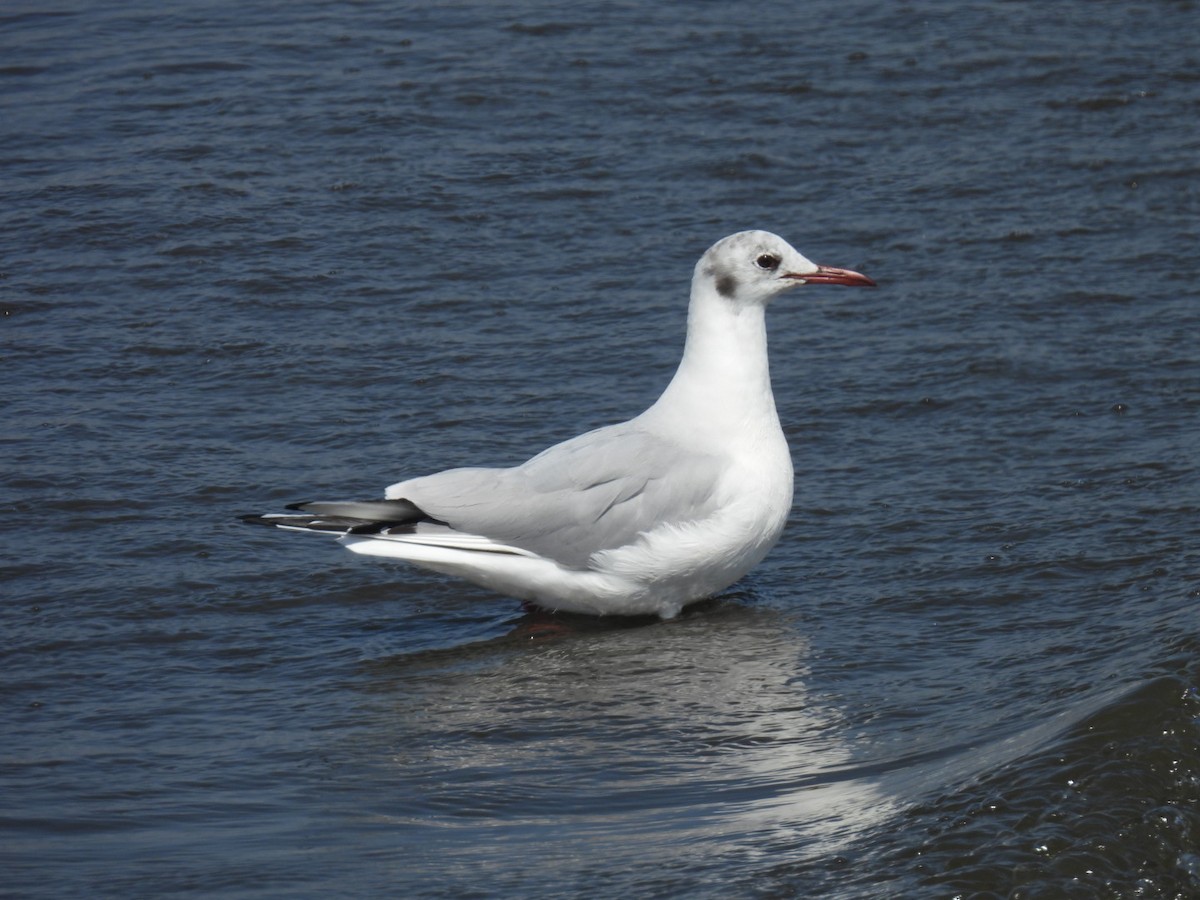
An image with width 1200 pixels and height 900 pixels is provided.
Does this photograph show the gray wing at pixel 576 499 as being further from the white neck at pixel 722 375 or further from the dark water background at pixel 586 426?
the dark water background at pixel 586 426

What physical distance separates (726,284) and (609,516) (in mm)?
992

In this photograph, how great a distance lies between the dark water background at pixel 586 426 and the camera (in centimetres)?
462

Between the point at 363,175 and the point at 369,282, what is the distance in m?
1.39

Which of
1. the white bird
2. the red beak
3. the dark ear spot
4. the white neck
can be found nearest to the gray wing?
the white bird

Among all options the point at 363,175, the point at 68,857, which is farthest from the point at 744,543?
the point at 363,175

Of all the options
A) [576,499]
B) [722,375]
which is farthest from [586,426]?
[576,499]

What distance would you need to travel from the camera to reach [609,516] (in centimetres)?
626

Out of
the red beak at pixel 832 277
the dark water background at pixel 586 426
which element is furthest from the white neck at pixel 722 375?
the dark water background at pixel 586 426

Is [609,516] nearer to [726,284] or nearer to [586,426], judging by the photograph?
[726,284]

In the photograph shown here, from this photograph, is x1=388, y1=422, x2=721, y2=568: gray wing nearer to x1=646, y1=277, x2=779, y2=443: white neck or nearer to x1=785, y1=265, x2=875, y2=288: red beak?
x1=646, y1=277, x2=779, y2=443: white neck

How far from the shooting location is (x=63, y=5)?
12.6 metres

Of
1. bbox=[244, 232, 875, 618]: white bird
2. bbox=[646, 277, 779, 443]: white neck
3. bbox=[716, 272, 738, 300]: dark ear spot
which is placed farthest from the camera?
bbox=[716, 272, 738, 300]: dark ear spot

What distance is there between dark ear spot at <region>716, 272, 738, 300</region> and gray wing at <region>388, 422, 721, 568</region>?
0.66m

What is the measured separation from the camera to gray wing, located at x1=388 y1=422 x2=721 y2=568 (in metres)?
6.23
